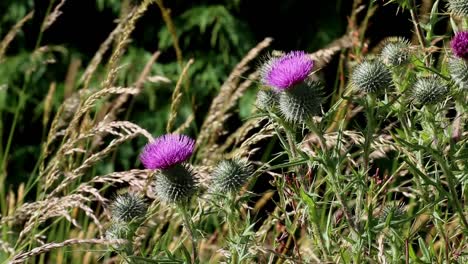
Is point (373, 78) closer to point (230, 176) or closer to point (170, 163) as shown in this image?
point (230, 176)

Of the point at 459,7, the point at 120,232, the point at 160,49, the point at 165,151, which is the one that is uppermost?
the point at 459,7

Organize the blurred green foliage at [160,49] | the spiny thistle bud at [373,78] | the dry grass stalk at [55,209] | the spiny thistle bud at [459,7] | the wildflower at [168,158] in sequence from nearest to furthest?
the spiny thistle bud at [373,78] → the wildflower at [168,158] → the spiny thistle bud at [459,7] → the dry grass stalk at [55,209] → the blurred green foliage at [160,49]

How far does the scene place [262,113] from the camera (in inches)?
74.7

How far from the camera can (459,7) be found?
2154 millimetres

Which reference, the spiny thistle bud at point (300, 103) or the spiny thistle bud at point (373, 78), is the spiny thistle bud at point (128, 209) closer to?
the spiny thistle bud at point (300, 103)

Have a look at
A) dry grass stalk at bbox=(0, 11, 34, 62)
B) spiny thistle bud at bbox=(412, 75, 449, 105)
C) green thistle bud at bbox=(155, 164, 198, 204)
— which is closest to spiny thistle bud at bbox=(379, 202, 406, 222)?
spiny thistle bud at bbox=(412, 75, 449, 105)

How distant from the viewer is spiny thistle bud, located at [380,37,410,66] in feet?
7.01

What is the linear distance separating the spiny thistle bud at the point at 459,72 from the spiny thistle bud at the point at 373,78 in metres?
0.15

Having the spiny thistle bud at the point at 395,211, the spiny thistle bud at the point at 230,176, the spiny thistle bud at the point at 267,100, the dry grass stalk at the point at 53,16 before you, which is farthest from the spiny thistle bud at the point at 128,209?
the dry grass stalk at the point at 53,16

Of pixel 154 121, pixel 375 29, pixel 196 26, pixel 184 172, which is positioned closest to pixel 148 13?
pixel 196 26

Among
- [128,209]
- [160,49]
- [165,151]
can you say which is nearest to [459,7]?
[165,151]

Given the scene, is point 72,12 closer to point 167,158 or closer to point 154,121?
point 154,121

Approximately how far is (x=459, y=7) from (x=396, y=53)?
20 cm

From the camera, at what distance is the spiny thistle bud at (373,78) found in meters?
1.92
